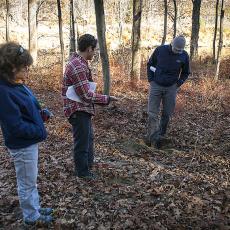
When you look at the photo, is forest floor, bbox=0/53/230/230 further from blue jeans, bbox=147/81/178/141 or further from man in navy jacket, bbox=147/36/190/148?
man in navy jacket, bbox=147/36/190/148

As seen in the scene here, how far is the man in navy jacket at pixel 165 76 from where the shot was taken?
26.4ft

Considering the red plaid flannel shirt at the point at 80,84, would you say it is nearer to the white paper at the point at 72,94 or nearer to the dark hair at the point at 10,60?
the white paper at the point at 72,94

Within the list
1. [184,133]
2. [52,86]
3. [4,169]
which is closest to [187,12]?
[52,86]

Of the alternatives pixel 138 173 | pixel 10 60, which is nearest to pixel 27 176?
pixel 10 60

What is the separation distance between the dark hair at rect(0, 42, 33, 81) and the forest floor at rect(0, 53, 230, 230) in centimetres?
204

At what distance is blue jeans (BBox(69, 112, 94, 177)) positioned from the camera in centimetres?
558

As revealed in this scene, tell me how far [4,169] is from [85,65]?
8.95 ft

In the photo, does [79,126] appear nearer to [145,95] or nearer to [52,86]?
[145,95]

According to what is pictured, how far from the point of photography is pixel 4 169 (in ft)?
22.5

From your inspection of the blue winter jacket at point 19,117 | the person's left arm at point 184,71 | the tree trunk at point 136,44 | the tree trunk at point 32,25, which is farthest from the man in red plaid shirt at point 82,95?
the tree trunk at point 32,25

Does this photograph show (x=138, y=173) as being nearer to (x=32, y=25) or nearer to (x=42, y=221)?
(x=42, y=221)

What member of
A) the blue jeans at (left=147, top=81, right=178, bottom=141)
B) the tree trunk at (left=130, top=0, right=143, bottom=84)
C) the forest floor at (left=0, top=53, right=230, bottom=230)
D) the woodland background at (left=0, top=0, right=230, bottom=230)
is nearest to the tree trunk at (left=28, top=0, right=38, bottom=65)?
the tree trunk at (left=130, top=0, right=143, bottom=84)

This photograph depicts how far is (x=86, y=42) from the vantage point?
5.43 m

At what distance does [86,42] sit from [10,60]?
1.73 m
